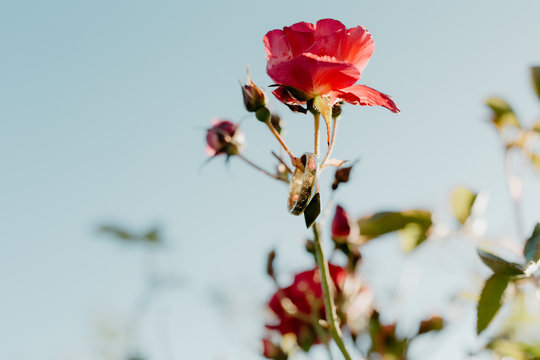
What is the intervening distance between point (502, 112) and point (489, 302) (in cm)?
55

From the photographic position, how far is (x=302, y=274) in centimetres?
85

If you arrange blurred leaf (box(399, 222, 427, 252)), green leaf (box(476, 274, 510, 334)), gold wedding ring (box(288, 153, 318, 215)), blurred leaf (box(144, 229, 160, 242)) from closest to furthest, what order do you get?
gold wedding ring (box(288, 153, 318, 215)), green leaf (box(476, 274, 510, 334)), blurred leaf (box(399, 222, 427, 252)), blurred leaf (box(144, 229, 160, 242))

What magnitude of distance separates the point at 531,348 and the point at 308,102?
1.41 feet

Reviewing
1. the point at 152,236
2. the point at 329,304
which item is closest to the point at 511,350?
the point at 329,304

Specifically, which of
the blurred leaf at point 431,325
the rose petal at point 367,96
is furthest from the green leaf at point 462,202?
the rose petal at point 367,96

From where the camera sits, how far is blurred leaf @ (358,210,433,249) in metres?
0.84

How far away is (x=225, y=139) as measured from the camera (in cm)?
64

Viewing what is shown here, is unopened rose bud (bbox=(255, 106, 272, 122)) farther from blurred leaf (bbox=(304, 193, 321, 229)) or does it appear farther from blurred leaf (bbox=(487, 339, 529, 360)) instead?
blurred leaf (bbox=(487, 339, 529, 360))

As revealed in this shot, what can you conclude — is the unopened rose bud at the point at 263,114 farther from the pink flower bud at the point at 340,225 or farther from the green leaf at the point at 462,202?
the green leaf at the point at 462,202

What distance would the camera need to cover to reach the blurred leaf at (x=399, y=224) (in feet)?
2.77

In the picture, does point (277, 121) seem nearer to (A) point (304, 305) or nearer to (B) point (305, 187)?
(B) point (305, 187)

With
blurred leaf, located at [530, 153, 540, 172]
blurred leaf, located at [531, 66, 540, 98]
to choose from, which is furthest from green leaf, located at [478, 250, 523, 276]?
blurred leaf, located at [530, 153, 540, 172]

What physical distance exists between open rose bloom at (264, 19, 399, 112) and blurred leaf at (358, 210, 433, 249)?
0.33m

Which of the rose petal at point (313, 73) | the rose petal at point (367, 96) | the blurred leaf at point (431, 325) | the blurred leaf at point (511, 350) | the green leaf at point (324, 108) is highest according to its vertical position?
the rose petal at point (313, 73)
